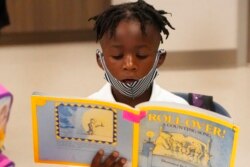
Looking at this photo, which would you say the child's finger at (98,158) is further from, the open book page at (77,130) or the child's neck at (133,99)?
the child's neck at (133,99)

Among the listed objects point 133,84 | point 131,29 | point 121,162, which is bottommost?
point 121,162

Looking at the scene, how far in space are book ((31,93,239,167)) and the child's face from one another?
0.12 m

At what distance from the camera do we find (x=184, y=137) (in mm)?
809

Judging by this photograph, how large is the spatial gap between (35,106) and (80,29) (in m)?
2.23

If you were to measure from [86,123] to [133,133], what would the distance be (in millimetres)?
97

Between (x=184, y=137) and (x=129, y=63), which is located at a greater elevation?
(x=129, y=63)

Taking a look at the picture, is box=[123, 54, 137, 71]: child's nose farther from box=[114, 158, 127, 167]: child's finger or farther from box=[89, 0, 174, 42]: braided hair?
box=[114, 158, 127, 167]: child's finger

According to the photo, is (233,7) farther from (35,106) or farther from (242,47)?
(35,106)

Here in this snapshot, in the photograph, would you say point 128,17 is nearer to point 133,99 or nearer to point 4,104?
point 133,99

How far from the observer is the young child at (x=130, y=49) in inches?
36.9

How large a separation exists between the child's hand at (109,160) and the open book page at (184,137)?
4 centimetres

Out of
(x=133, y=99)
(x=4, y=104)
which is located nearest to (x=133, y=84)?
(x=133, y=99)

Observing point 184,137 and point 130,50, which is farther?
point 130,50

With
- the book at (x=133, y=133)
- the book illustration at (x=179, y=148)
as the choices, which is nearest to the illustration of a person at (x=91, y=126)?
the book at (x=133, y=133)
